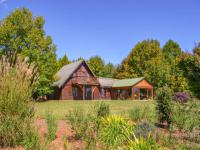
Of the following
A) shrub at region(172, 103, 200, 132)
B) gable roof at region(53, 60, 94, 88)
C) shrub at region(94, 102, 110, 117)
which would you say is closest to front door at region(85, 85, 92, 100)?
gable roof at region(53, 60, 94, 88)

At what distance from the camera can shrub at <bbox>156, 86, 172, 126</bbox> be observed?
10.1 m

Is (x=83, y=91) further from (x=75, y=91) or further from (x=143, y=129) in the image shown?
(x=143, y=129)

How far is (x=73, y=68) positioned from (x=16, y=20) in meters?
9.81

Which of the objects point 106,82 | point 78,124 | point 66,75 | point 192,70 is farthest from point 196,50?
point 106,82

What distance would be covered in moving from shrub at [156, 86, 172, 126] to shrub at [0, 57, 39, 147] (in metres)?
4.96

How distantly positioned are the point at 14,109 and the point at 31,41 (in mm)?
24161

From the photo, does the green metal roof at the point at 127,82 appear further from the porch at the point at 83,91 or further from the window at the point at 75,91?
the window at the point at 75,91

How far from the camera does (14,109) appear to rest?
7133 mm

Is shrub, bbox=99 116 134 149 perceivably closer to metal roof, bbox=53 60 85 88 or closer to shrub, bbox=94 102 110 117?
shrub, bbox=94 102 110 117

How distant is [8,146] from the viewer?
23.3ft

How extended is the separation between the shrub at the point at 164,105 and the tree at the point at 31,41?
67.3 feet

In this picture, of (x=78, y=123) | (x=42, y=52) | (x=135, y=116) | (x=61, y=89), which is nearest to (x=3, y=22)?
(x=42, y=52)

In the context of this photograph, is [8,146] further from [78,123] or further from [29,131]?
[78,123]

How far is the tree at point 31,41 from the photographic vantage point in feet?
96.9
